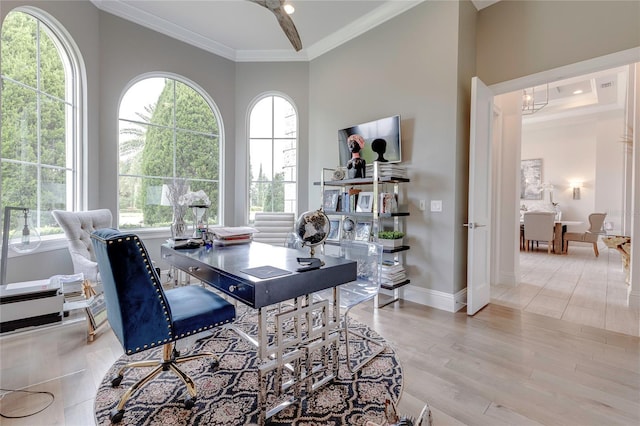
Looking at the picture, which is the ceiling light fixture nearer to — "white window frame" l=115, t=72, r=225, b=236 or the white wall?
the white wall

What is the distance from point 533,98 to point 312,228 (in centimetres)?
579

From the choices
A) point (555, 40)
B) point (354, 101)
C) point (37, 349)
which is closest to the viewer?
point (37, 349)

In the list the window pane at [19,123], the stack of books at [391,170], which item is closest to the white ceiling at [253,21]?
the window pane at [19,123]

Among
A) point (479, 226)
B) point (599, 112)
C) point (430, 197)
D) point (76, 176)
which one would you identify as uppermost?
point (599, 112)

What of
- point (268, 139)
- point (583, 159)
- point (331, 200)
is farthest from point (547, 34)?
point (583, 159)

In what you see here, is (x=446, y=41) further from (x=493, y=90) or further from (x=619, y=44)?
(x=619, y=44)

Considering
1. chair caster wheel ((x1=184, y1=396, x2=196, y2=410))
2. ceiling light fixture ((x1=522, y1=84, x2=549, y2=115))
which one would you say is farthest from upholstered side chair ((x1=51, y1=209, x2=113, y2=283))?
ceiling light fixture ((x1=522, y1=84, x2=549, y2=115))

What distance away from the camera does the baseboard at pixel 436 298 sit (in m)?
3.06

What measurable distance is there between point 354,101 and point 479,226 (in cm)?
221

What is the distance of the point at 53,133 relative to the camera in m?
3.11

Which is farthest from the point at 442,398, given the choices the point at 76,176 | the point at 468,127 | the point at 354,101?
the point at 76,176

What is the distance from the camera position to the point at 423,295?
128 inches

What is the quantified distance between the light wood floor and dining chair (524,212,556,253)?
71 centimetres

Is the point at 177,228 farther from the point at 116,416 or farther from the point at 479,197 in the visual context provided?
the point at 479,197
